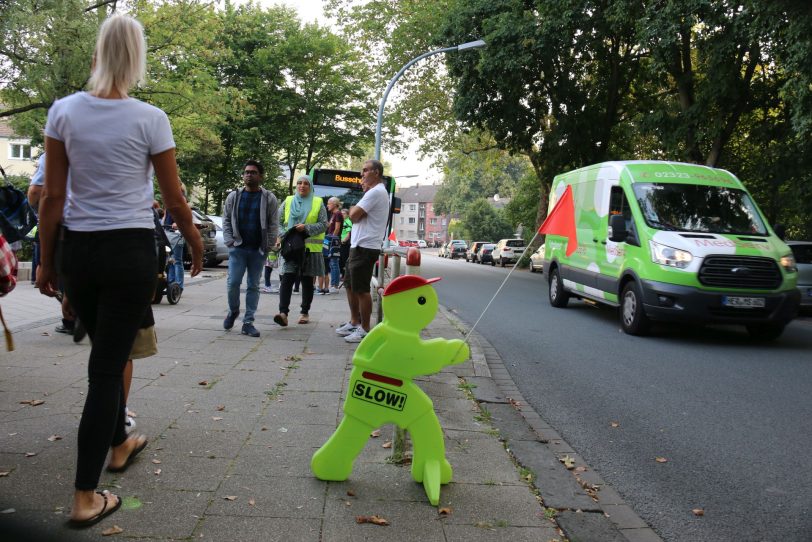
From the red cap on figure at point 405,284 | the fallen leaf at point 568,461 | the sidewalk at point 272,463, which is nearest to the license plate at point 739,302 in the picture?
the sidewalk at point 272,463

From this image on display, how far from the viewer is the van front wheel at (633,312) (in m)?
9.38

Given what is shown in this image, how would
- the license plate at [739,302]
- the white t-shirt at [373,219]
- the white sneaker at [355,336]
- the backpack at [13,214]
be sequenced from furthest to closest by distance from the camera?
1. the license plate at [739,302]
2. the white sneaker at [355,336]
3. the white t-shirt at [373,219]
4. the backpack at [13,214]

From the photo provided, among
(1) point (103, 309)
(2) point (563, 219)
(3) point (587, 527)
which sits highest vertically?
(2) point (563, 219)

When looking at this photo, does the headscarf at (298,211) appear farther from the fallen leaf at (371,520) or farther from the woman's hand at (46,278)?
the fallen leaf at (371,520)

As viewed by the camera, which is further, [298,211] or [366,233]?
[298,211]

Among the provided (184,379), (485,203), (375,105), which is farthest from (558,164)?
(485,203)

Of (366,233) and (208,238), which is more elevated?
(366,233)

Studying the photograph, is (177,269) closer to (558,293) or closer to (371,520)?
(558,293)

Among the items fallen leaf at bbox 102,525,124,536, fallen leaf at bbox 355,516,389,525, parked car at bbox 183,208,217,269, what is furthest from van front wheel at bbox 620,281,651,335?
parked car at bbox 183,208,217,269

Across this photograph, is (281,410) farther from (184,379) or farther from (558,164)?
(558,164)

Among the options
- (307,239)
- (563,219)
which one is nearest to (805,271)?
(307,239)

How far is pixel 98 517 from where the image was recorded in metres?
2.77

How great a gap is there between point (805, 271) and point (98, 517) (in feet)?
46.7

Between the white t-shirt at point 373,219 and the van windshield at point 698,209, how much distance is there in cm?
442
